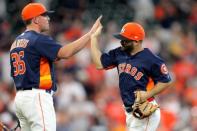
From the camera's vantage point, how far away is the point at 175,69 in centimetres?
1603

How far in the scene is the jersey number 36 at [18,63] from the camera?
9.18m

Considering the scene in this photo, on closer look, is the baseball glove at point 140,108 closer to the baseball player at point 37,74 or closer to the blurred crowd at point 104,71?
the baseball player at point 37,74

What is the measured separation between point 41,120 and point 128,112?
103 cm

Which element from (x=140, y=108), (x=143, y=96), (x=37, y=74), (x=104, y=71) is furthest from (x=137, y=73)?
(x=104, y=71)

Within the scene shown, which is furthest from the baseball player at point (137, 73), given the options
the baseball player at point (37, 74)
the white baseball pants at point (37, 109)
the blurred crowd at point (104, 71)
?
the blurred crowd at point (104, 71)

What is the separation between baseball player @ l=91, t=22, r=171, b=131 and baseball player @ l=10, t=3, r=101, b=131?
1.69ft

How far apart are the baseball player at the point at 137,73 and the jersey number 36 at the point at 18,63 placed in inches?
34.9

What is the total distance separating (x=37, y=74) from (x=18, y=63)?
25 cm

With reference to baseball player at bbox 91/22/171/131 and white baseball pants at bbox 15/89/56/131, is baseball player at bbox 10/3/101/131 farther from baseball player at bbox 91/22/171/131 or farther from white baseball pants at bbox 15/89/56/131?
baseball player at bbox 91/22/171/131

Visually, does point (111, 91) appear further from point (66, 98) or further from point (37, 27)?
point (37, 27)

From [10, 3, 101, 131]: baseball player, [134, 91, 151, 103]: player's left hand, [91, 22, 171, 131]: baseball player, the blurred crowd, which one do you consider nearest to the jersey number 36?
[10, 3, 101, 131]: baseball player

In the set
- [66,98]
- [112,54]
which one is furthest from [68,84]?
[112,54]

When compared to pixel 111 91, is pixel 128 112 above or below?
above

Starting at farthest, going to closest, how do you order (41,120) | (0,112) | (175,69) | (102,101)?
(175,69)
(102,101)
(0,112)
(41,120)
